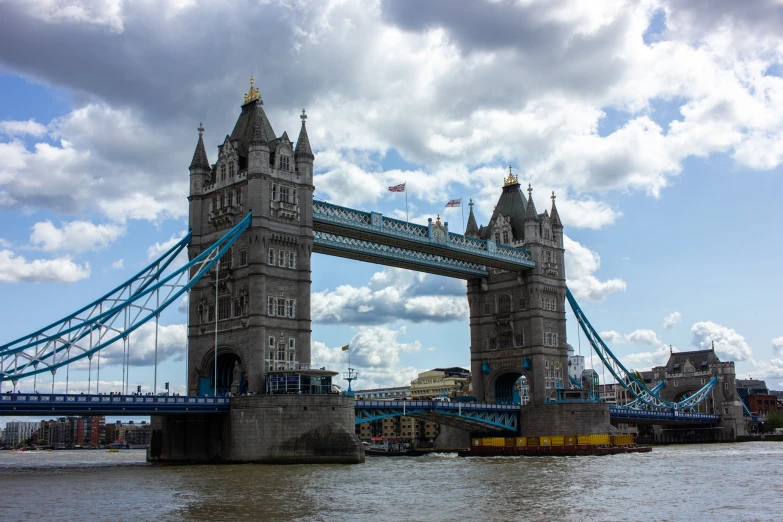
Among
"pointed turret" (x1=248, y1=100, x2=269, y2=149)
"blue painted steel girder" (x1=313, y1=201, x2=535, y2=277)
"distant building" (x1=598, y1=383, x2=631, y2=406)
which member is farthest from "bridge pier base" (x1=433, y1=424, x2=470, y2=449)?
"distant building" (x1=598, y1=383, x2=631, y2=406)

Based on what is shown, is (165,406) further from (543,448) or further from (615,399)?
Answer: (615,399)

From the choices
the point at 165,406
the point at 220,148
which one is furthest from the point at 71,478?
the point at 220,148

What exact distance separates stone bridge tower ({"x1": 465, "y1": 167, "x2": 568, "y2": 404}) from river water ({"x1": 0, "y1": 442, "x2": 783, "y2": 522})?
123 feet

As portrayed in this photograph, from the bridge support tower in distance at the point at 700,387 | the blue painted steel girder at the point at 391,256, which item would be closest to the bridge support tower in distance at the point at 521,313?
the blue painted steel girder at the point at 391,256

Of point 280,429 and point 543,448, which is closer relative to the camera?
point 280,429

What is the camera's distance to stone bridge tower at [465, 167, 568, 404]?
106562 mm

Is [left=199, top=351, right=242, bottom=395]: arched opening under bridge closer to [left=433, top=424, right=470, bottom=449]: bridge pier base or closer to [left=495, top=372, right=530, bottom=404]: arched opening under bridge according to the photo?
[left=433, top=424, right=470, bottom=449]: bridge pier base

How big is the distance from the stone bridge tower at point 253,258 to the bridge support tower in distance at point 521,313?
3032cm

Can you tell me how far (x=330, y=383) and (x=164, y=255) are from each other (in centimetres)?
1858

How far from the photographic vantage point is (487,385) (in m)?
110

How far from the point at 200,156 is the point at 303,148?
1007 centimetres

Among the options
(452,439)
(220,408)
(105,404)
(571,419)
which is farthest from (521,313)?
(105,404)

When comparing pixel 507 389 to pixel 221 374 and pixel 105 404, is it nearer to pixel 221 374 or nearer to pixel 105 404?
pixel 221 374

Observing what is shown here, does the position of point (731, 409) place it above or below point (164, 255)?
below
